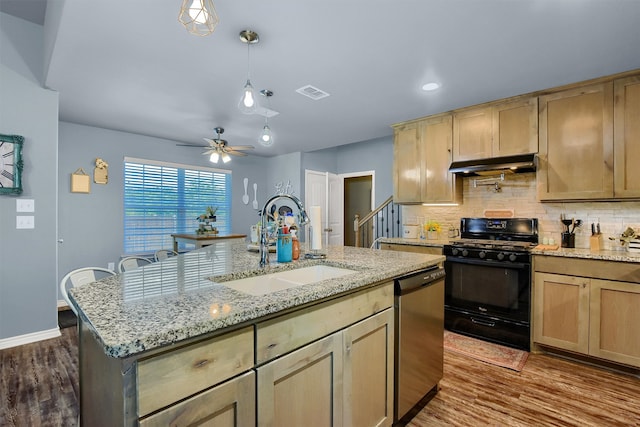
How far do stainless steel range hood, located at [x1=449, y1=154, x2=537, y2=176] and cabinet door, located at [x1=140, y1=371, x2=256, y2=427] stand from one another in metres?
3.10

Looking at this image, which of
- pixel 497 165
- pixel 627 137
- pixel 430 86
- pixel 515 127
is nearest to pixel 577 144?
pixel 627 137

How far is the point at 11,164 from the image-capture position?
3021 mm

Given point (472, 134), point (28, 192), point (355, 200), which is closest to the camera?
point (28, 192)

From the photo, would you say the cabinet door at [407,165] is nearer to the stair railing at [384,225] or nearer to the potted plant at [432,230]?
the potted plant at [432,230]

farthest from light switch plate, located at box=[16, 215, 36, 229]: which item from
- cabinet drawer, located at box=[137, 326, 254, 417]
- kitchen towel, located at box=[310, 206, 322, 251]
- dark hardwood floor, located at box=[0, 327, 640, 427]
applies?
cabinet drawer, located at box=[137, 326, 254, 417]

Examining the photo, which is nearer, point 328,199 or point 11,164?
point 11,164

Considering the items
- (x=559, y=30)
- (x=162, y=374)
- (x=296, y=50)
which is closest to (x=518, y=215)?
(x=559, y=30)

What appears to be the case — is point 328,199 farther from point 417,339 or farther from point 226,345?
point 226,345

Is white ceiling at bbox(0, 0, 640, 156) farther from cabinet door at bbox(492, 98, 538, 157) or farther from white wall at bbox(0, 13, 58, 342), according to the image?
white wall at bbox(0, 13, 58, 342)

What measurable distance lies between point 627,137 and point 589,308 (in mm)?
1491

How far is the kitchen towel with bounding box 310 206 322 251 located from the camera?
84.7 inches

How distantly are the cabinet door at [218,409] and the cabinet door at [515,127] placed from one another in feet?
11.0

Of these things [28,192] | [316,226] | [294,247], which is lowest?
[294,247]

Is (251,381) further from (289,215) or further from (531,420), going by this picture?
(531,420)
